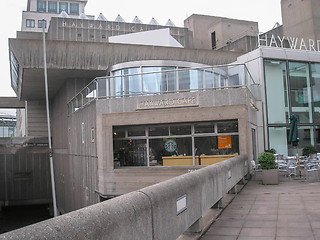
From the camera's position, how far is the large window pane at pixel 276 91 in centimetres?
2280

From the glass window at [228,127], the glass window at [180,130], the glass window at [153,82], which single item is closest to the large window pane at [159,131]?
the glass window at [180,130]

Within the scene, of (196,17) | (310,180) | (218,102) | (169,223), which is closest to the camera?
(169,223)

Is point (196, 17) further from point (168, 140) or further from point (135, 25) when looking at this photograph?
point (168, 140)

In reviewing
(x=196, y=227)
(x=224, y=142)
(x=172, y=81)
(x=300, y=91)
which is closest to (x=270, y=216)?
(x=196, y=227)

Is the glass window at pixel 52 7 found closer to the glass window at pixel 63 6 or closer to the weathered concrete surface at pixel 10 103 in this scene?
the glass window at pixel 63 6

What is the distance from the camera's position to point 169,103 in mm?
16828

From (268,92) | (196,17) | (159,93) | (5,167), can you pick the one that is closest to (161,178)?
(159,93)

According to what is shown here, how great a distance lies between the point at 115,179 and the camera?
1694cm

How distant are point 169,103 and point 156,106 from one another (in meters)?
0.61

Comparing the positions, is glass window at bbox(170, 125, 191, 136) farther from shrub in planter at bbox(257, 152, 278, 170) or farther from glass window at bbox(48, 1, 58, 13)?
glass window at bbox(48, 1, 58, 13)

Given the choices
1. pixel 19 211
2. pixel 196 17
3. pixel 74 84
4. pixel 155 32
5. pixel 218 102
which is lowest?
pixel 19 211

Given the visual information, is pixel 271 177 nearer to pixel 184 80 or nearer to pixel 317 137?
pixel 184 80

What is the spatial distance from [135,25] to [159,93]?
56251 millimetres

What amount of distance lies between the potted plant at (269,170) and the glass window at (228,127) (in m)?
2.92
